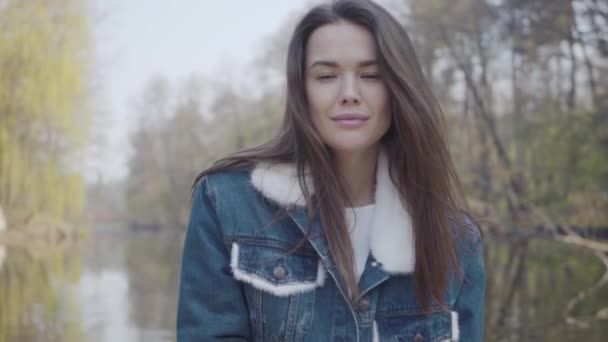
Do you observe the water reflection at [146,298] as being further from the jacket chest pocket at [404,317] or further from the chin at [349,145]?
the chin at [349,145]

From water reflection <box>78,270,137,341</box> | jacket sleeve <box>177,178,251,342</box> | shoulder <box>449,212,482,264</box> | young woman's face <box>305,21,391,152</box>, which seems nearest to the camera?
jacket sleeve <box>177,178,251,342</box>

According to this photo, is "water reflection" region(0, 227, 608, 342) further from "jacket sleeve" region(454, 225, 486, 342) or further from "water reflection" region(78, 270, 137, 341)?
"jacket sleeve" region(454, 225, 486, 342)

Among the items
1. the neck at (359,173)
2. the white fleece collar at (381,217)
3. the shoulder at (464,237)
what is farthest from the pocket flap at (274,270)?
the shoulder at (464,237)

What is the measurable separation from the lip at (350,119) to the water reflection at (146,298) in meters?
3.48

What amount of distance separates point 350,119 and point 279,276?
1.21 ft

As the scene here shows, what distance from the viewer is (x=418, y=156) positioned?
1.60m

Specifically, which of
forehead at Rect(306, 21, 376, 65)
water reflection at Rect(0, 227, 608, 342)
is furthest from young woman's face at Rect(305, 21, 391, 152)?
water reflection at Rect(0, 227, 608, 342)

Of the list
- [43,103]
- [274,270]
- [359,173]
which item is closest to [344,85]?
[359,173]

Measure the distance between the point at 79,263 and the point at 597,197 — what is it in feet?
29.5

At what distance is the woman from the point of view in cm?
146

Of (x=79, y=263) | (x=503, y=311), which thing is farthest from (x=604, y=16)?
(x=79, y=263)

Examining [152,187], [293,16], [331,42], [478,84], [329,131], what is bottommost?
[152,187]

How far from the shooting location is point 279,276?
4.82 feet

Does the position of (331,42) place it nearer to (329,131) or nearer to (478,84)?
(329,131)
